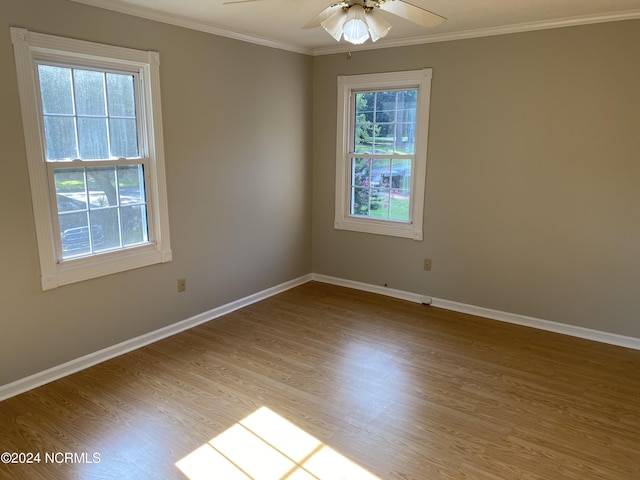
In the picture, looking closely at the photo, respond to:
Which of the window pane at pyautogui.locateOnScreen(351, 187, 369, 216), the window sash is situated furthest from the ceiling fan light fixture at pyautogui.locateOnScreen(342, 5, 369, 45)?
the window pane at pyautogui.locateOnScreen(351, 187, 369, 216)

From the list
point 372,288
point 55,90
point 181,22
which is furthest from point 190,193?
point 372,288

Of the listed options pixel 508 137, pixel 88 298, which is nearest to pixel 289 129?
pixel 508 137

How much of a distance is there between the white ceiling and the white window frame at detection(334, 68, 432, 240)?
0.37m

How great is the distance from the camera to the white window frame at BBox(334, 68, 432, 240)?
4086 mm

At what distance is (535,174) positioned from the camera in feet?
12.0

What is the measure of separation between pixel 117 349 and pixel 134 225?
2.98 ft

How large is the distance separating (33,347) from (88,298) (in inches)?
16.9

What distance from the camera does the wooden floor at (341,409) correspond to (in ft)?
7.25

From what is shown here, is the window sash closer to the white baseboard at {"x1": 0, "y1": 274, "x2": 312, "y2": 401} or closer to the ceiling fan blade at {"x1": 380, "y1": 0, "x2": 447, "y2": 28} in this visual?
the white baseboard at {"x1": 0, "y1": 274, "x2": 312, "y2": 401}

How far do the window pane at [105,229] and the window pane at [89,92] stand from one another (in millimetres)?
664

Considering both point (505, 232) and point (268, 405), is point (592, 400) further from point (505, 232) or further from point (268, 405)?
point (268, 405)

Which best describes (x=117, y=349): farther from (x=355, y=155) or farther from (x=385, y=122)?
(x=385, y=122)

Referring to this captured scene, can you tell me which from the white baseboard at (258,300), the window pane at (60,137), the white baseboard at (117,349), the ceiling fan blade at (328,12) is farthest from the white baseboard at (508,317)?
the window pane at (60,137)

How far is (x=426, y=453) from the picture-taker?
2.29m
